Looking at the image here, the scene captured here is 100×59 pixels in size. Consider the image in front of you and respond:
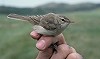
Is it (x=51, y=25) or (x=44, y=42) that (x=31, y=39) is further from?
(x=44, y=42)

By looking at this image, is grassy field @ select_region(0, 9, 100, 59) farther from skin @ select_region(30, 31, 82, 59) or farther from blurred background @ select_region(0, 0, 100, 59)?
skin @ select_region(30, 31, 82, 59)

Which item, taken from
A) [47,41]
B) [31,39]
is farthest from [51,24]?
[31,39]

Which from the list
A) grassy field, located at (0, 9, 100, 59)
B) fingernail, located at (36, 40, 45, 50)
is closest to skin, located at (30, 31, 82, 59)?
fingernail, located at (36, 40, 45, 50)

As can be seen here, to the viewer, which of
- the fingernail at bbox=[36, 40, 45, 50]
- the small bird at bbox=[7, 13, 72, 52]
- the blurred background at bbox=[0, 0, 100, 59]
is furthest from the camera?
the blurred background at bbox=[0, 0, 100, 59]

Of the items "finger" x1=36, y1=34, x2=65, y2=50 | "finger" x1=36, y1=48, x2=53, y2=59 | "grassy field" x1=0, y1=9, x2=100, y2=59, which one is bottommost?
"grassy field" x1=0, y1=9, x2=100, y2=59

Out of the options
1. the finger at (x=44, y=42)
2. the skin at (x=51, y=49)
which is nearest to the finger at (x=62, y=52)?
the skin at (x=51, y=49)

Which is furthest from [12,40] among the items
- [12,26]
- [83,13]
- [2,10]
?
[83,13]
